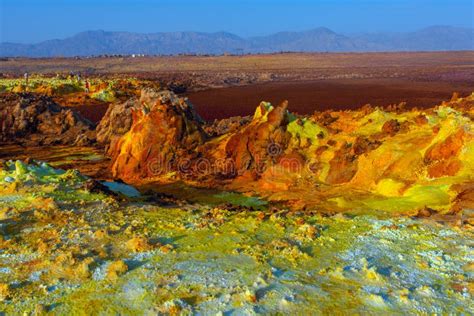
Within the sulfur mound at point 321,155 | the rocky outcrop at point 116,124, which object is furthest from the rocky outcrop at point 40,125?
the sulfur mound at point 321,155

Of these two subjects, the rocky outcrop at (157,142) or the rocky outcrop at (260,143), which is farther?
the rocky outcrop at (157,142)

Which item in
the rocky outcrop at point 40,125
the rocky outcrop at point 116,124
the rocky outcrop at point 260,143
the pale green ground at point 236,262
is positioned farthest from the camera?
the rocky outcrop at point 40,125

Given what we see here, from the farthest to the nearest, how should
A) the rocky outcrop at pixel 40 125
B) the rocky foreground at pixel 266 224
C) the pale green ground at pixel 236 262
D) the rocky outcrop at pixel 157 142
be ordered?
the rocky outcrop at pixel 40 125 < the rocky outcrop at pixel 157 142 < the rocky foreground at pixel 266 224 < the pale green ground at pixel 236 262

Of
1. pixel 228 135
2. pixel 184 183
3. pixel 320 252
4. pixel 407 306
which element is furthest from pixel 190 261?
pixel 228 135

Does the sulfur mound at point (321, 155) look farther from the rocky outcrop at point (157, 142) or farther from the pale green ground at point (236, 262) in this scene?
the pale green ground at point (236, 262)

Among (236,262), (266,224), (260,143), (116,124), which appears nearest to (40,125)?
(116,124)

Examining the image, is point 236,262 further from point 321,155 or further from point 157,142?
point 157,142
